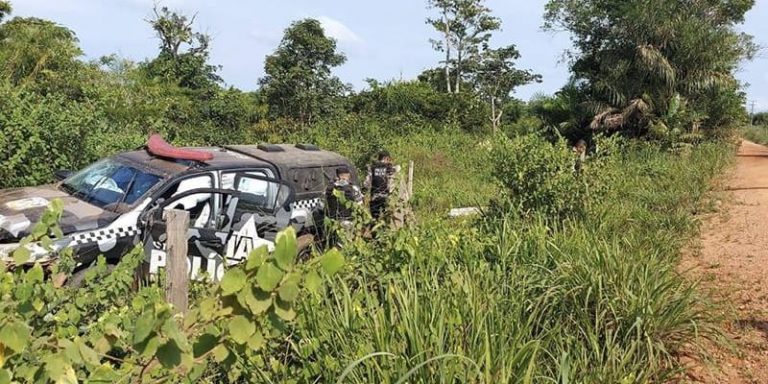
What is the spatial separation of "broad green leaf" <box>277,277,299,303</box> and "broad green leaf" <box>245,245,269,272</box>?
0.23 feet

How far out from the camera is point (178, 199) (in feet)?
18.5

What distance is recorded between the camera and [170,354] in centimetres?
122

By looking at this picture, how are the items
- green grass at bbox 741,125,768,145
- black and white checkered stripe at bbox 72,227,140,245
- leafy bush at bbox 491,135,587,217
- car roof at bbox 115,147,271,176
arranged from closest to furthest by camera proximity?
1. black and white checkered stripe at bbox 72,227,140,245
2. car roof at bbox 115,147,271,176
3. leafy bush at bbox 491,135,587,217
4. green grass at bbox 741,125,768,145

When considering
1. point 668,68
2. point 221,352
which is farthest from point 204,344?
point 668,68

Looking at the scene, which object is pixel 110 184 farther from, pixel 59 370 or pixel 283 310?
pixel 283 310

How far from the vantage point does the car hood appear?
4.82 meters

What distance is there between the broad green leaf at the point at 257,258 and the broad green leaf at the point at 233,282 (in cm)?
3

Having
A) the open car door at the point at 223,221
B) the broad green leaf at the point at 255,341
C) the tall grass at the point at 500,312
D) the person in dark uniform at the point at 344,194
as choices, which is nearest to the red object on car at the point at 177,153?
the open car door at the point at 223,221

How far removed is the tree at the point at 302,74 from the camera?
24609mm

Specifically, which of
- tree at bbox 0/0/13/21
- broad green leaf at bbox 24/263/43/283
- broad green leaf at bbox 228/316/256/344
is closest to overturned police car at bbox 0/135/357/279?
broad green leaf at bbox 24/263/43/283

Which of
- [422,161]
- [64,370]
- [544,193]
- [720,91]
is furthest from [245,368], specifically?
[720,91]

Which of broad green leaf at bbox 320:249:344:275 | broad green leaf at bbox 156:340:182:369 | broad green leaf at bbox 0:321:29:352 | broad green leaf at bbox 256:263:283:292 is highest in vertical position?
broad green leaf at bbox 320:249:344:275

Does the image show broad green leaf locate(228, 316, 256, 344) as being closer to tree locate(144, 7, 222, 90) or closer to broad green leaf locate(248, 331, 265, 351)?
broad green leaf locate(248, 331, 265, 351)

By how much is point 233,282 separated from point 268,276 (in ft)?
0.32
